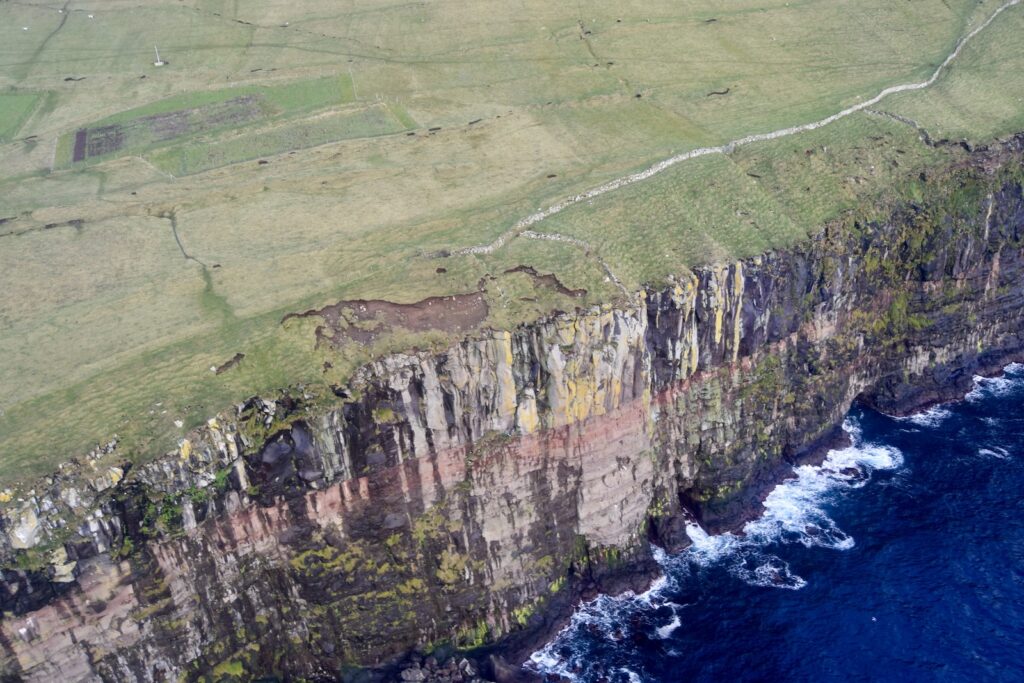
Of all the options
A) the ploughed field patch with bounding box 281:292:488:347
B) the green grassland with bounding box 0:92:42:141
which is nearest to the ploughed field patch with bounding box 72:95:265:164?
the green grassland with bounding box 0:92:42:141

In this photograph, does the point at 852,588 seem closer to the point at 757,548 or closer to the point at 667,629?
the point at 757,548

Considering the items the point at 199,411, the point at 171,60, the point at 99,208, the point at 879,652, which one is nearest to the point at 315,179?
the point at 99,208

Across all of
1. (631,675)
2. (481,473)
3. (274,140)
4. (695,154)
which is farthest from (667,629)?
(274,140)

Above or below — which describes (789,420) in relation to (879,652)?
above

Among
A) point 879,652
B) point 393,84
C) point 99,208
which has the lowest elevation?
point 879,652

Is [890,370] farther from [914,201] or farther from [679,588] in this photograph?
[679,588]

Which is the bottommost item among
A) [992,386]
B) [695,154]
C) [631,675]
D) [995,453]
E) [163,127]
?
[631,675]

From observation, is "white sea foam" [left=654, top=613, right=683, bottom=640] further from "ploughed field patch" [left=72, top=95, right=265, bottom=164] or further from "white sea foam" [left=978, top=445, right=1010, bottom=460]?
"ploughed field patch" [left=72, top=95, right=265, bottom=164]
